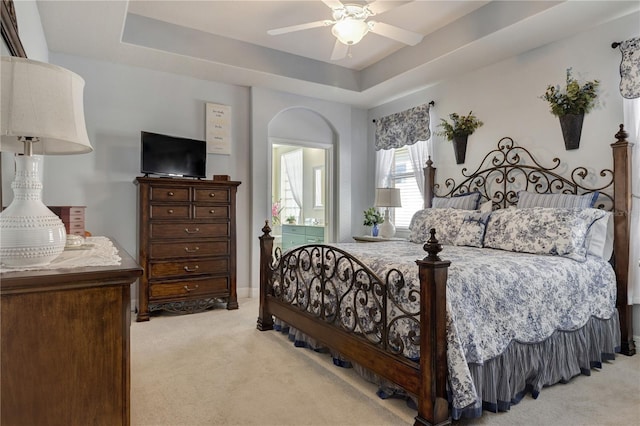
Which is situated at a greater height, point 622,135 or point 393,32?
point 393,32

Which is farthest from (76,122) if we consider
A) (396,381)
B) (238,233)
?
(238,233)

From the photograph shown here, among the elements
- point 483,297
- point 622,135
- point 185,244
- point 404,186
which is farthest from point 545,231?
point 185,244

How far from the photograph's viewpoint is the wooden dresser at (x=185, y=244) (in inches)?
150

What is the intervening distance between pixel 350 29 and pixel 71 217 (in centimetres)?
241

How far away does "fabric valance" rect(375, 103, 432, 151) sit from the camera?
15.9ft

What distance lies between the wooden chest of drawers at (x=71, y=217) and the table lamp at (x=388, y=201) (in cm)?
328

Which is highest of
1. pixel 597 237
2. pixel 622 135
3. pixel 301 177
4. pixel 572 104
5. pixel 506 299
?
pixel 572 104

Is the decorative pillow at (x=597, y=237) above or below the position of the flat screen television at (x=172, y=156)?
below

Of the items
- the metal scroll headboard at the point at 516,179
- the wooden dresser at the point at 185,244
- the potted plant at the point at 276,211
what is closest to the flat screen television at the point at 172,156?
the wooden dresser at the point at 185,244

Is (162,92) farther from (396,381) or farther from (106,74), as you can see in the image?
(396,381)

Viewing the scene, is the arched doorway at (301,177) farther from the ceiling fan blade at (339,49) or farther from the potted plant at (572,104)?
the potted plant at (572,104)

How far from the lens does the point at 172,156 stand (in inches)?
162

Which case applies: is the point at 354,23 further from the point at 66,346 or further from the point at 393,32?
the point at 66,346

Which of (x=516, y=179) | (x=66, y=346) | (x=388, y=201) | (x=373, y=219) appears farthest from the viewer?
(x=373, y=219)
